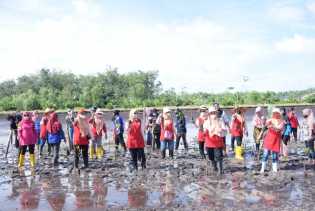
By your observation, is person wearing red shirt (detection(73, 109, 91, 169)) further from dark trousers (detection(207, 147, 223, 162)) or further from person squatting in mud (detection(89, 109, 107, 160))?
dark trousers (detection(207, 147, 223, 162))

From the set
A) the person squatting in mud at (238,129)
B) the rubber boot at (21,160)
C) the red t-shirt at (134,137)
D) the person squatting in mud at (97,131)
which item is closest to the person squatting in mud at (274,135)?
the person squatting in mud at (238,129)

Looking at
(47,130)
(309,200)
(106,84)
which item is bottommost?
(309,200)

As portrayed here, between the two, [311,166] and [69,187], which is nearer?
[69,187]

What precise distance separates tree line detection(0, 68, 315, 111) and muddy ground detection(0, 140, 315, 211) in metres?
55.9

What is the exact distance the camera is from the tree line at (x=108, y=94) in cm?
7125

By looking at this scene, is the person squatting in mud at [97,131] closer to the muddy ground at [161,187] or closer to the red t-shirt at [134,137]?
the muddy ground at [161,187]

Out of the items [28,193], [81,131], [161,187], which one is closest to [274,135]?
[161,187]

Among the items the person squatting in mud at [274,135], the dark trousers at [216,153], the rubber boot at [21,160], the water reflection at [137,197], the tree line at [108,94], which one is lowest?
the water reflection at [137,197]

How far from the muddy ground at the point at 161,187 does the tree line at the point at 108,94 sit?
183 ft

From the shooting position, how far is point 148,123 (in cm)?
1948

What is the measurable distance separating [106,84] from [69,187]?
7676 cm

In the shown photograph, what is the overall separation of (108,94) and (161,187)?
7285cm

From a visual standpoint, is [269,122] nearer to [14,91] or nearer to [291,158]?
[291,158]

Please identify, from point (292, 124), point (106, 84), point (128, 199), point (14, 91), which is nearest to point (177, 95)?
point (106, 84)
